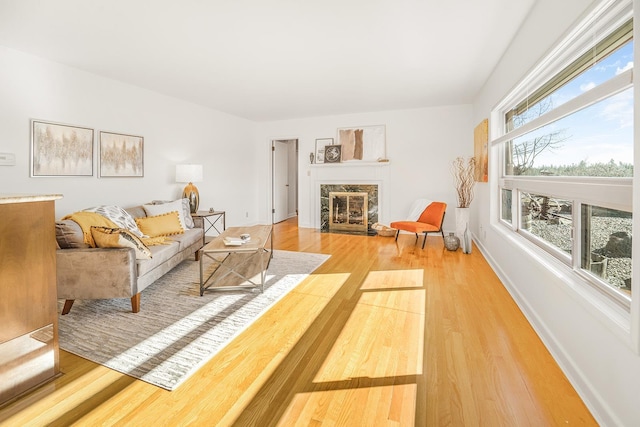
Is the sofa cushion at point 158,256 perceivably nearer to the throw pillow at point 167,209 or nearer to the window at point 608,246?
the throw pillow at point 167,209

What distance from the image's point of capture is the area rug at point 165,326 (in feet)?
6.30

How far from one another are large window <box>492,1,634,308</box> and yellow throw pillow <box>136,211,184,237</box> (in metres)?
3.85

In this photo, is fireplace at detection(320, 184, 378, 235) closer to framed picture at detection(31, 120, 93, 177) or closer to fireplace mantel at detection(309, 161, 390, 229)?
fireplace mantel at detection(309, 161, 390, 229)

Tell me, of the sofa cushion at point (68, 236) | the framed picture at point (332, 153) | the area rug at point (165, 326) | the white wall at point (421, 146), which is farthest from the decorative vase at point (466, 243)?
the sofa cushion at point (68, 236)

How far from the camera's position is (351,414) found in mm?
1494

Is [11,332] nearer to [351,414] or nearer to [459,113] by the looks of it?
[351,414]

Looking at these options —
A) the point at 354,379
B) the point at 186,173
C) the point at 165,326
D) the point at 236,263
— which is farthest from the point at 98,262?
the point at 186,173

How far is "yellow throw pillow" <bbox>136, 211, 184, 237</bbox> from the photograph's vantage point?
379cm

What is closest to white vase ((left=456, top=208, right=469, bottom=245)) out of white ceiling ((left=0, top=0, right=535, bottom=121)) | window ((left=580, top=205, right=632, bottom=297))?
white ceiling ((left=0, top=0, right=535, bottom=121))

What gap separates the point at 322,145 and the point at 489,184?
369cm

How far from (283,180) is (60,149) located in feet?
16.5

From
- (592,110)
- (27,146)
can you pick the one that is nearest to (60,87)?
(27,146)

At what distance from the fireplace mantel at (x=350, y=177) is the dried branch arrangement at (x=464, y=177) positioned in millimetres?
1276

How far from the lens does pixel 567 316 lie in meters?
1.88
